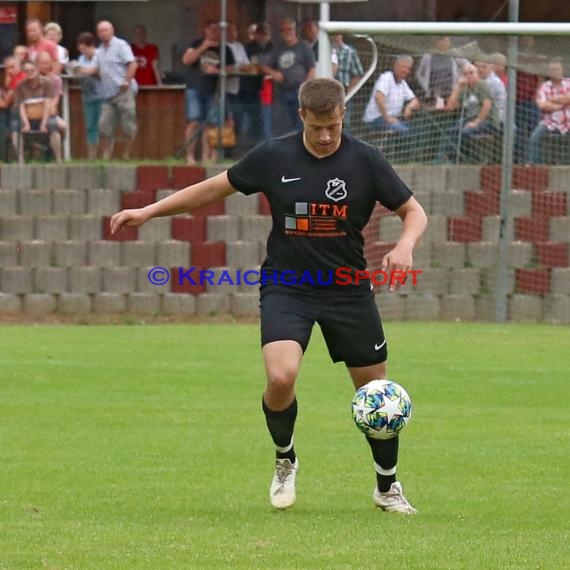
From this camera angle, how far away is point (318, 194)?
716 cm

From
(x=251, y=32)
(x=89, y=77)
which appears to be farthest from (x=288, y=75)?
(x=89, y=77)

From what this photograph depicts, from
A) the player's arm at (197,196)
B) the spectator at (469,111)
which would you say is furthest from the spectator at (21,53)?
the player's arm at (197,196)

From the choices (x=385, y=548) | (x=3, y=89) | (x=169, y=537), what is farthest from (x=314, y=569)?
(x=3, y=89)

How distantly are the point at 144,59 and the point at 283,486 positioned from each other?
42.6 feet

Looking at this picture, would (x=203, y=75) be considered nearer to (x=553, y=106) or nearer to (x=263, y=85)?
(x=263, y=85)

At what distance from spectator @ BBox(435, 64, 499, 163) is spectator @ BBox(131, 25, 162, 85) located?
12.7 feet

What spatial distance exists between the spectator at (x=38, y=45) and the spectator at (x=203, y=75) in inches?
64.1

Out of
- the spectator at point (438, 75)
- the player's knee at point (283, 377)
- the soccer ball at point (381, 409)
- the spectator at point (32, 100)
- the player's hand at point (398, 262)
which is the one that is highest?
the spectator at point (438, 75)

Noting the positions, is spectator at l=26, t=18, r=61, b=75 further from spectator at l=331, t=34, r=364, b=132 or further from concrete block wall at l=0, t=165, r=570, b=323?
spectator at l=331, t=34, r=364, b=132

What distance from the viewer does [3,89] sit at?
19.2 meters

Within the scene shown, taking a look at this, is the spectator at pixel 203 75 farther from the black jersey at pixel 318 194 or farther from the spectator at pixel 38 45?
the black jersey at pixel 318 194

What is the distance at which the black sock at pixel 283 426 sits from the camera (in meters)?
7.34

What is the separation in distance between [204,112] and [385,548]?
42.3 feet

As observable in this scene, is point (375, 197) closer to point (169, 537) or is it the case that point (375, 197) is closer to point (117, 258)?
point (169, 537)
